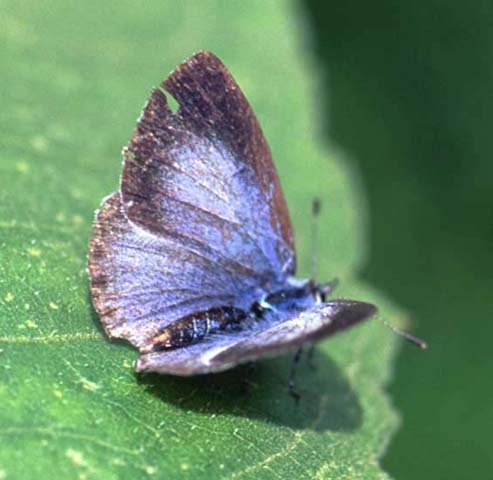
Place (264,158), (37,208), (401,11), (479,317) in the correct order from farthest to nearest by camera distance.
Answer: (401,11)
(479,317)
(37,208)
(264,158)

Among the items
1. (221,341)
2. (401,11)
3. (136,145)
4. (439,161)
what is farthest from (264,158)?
(401,11)

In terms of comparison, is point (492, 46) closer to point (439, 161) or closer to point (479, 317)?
point (439, 161)

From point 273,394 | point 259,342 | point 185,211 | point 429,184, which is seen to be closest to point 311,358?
point 273,394

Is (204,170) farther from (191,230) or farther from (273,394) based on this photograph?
(273,394)

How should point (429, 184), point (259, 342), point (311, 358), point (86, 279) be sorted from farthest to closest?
1. point (429, 184)
2. point (311, 358)
3. point (86, 279)
4. point (259, 342)

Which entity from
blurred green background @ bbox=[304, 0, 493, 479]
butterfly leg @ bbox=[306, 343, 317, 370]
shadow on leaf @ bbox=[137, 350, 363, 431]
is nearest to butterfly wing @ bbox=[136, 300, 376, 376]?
shadow on leaf @ bbox=[137, 350, 363, 431]

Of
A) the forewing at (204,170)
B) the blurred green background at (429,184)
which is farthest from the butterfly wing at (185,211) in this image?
the blurred green background at (429,184)
